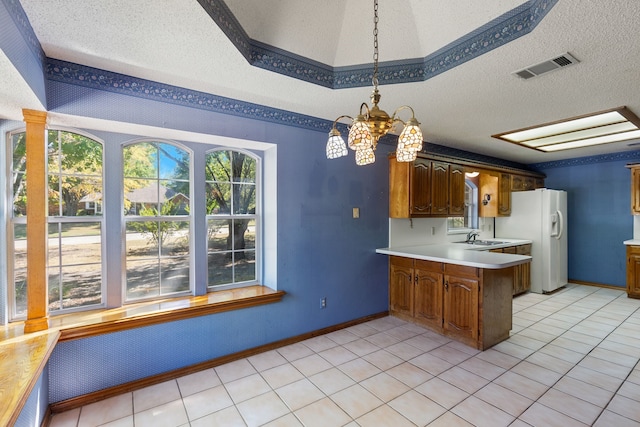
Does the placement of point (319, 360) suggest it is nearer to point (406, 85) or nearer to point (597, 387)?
point (597, 387)

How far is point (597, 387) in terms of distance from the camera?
2297mm

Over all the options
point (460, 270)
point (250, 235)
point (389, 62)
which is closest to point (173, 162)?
point (250, 235)

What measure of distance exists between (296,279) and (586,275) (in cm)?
569

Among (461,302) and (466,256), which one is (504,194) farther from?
(461,302)

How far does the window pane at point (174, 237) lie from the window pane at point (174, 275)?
0.08 m

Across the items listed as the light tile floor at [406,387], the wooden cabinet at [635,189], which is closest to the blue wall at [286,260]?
the light tile floor at [406,387]

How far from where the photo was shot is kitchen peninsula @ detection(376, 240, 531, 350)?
2945 mm

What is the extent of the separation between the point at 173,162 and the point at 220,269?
1.13 metres

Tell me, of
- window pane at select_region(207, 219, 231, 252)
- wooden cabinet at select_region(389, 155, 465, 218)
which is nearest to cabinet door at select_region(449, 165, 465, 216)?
wooden cabinet at select_region(389, 155, 465, 218)

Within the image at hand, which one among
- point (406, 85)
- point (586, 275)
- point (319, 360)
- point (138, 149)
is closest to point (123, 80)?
point (138, 149)

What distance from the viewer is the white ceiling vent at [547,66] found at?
6.31ft

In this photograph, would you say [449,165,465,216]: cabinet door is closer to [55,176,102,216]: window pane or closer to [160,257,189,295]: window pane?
[160,257,189,295]: window pane

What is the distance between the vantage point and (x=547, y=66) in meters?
2.02

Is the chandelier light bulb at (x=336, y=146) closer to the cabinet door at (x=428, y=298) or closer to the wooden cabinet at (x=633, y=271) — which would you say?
the cabinet door at (x=428, y=298)
